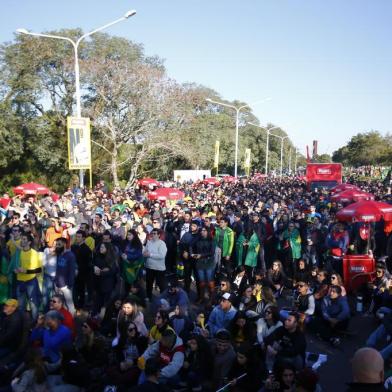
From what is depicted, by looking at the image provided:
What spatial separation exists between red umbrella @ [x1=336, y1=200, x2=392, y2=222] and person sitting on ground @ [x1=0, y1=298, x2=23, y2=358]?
7638mm

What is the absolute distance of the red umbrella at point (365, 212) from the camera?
1127 centimetres

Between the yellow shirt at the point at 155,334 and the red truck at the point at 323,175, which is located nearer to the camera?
the yellow shirt at the point at 155,334

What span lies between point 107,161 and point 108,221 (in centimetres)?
2295

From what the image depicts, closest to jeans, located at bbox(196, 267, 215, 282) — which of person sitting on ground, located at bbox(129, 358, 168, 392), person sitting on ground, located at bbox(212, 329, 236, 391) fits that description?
person sitting on ground, located at bbox(212, 329, 236, 391)

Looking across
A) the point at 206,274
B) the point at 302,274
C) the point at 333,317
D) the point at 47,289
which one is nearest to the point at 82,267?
the point at 47,289

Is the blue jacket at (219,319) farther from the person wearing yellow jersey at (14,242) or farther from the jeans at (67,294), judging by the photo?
the person wearing yellow jersey at (14,242)

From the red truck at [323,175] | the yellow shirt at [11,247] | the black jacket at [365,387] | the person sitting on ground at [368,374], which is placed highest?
the red truck at [323,175]

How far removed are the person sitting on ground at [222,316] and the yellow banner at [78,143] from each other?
11003mm

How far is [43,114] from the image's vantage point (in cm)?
3300

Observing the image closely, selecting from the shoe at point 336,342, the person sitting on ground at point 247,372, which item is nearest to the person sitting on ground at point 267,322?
the person sitting on ground at point 247,372

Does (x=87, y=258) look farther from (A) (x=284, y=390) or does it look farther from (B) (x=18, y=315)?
(A) (x=284, y=390)

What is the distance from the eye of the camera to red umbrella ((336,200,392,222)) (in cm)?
1127

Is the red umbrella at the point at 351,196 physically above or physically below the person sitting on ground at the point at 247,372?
above

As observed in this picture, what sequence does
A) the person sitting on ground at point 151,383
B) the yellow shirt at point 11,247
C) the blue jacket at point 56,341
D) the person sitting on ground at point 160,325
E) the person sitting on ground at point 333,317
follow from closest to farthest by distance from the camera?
the person sitting on ground at point 151,383 < the blue jacket at point 56,341 < the person sitting on ground at point 160,325 < the person sitting on ground at point 333,317 < the yellow shirt at point 11,247
